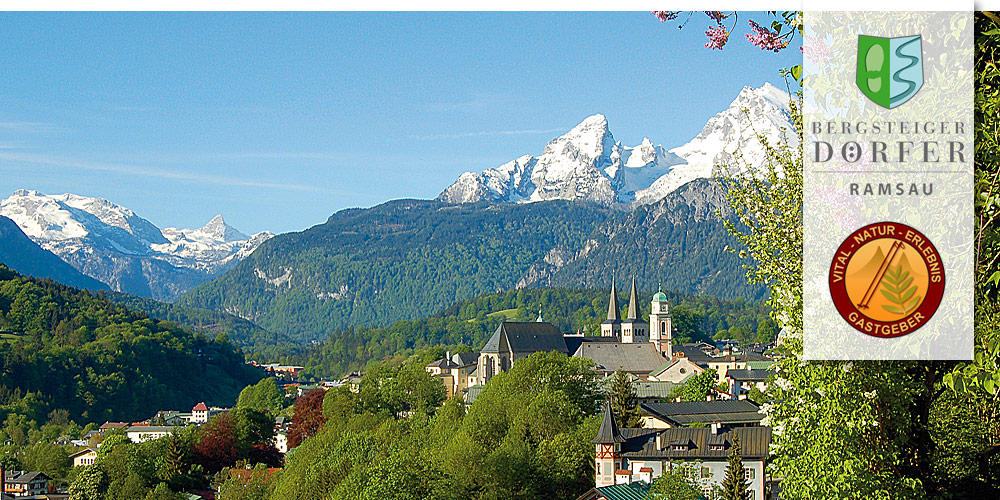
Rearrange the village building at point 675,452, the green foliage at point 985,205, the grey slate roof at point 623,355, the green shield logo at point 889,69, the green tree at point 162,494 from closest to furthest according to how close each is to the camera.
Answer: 1. the green foliage at point 985,205
2. the green shield logo at point 889,69
3. the village building at point 675,452
4. the green tree at point 162,494
5. the grey slate roof at point 623,355

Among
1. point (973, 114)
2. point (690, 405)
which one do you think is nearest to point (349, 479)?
point (690, 405)

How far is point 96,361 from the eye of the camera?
6250 inches

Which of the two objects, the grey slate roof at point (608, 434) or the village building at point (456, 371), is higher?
the grey slate roof at point (608, 434)

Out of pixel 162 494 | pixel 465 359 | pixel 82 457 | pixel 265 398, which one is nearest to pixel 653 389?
pixel 162 494

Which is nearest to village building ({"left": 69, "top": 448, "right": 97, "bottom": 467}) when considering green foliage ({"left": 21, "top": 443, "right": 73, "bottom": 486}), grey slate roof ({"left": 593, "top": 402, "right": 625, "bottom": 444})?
green foliage ({"left": 21, "top": 443, "right": 73, "bottom": 486})

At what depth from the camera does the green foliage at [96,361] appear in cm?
14725

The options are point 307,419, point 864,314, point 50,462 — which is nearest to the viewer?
point 864,314

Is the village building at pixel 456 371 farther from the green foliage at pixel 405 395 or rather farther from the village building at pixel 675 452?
the village building at pixel 675 452

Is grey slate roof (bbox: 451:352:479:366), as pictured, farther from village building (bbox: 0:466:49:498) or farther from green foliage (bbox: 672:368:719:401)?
village building (bbox: 0:466:49:498)

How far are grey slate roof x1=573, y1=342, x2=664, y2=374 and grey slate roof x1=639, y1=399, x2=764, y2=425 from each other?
48.5 meters

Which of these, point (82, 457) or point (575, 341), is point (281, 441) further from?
point (575, 341)

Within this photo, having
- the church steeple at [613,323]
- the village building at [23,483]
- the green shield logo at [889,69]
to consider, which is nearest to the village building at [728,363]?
the church steeple at [613,323]

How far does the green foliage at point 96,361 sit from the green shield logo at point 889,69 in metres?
137

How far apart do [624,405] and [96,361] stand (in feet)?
384
